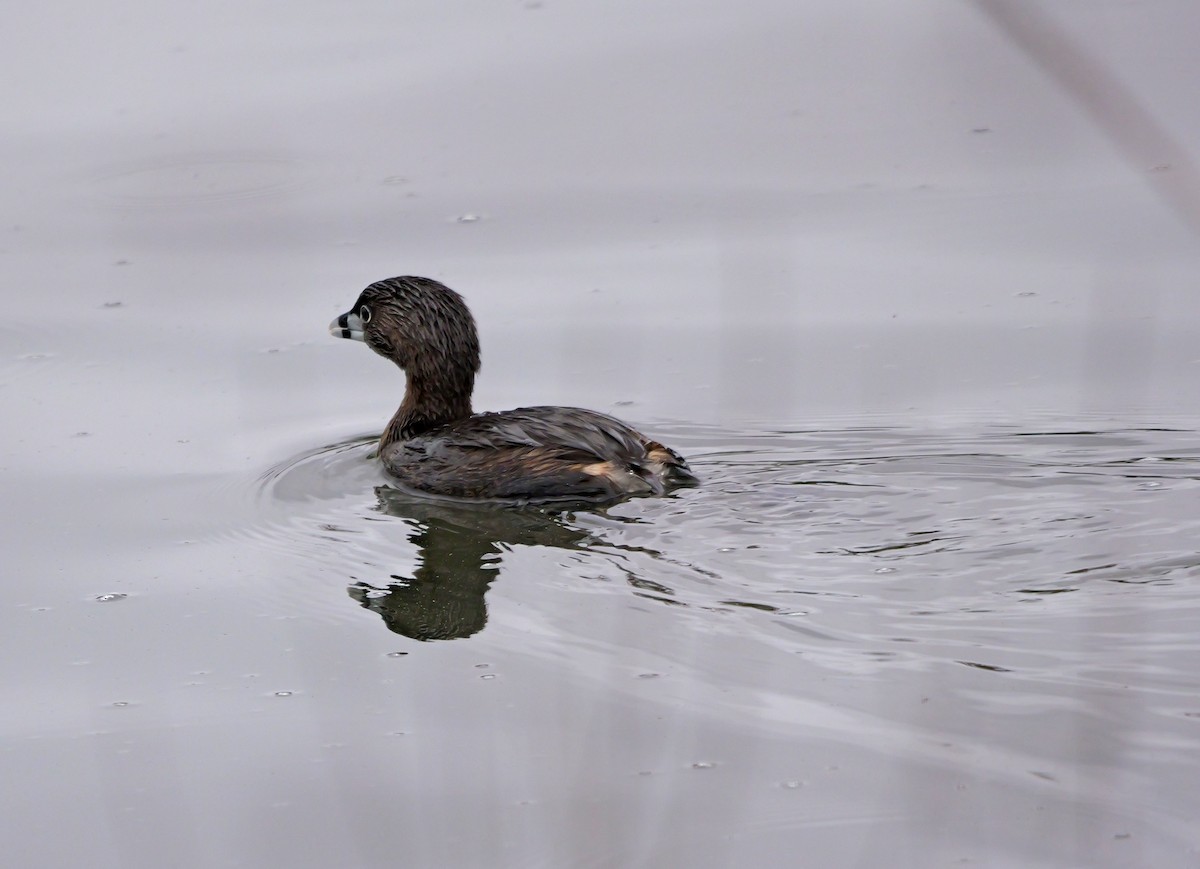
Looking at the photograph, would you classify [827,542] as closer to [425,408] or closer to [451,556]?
[451,556]

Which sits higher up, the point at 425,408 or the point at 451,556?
the point at 425,408

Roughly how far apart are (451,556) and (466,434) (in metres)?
1.17

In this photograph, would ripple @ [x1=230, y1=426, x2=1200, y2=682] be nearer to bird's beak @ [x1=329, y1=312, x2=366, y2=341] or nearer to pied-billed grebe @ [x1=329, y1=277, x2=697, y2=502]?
pied-billed grebe @ [x1=329, y1=277, x2=697, y2=502]

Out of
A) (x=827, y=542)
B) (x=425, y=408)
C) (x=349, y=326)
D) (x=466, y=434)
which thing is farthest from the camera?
(x=349, y=326)

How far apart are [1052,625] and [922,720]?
39.2 inches

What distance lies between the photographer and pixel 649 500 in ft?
24.0

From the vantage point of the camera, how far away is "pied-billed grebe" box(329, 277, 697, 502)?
24.3 feet

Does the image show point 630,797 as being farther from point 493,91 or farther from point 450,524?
point 493,91

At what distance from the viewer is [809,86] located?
38.6 ft

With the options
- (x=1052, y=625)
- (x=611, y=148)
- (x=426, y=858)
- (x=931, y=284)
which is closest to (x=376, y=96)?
(x=611, y=148)

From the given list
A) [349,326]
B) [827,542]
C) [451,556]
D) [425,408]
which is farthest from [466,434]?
[827,542]

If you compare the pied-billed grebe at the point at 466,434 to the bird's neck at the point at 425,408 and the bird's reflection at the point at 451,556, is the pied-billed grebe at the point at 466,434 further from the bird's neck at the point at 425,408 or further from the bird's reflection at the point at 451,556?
the bird's reflection at the point at 451,556

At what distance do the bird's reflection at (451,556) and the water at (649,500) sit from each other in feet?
0.09

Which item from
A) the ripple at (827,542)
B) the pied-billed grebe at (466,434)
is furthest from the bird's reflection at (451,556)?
the pied-billed grebe at (466,434)
